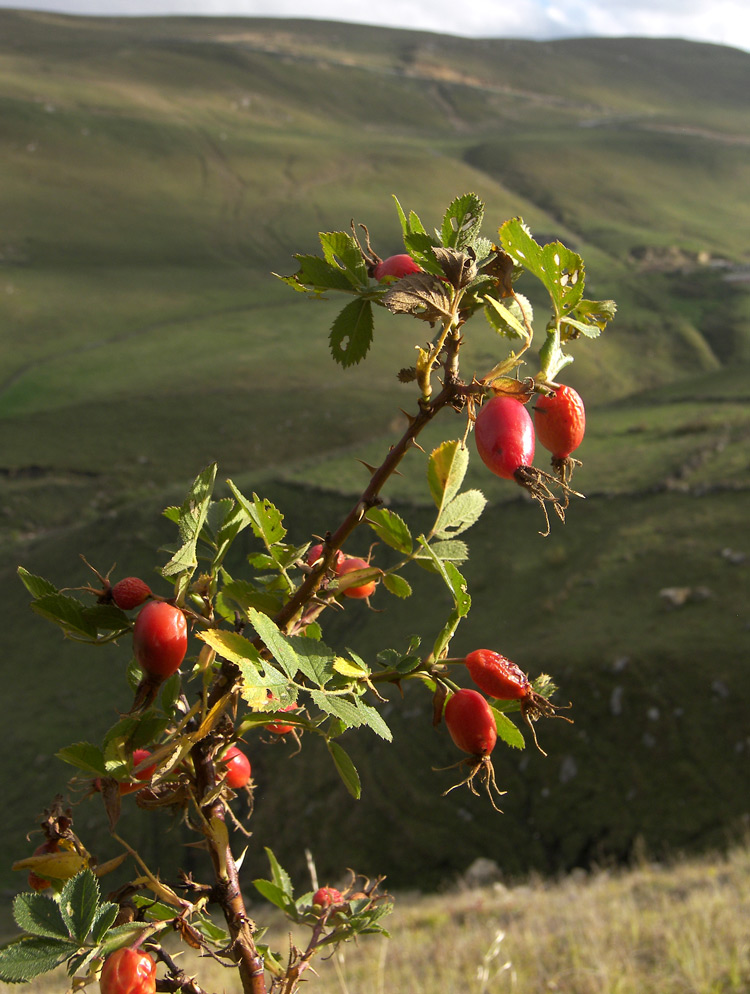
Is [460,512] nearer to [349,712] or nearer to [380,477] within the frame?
[380,477]

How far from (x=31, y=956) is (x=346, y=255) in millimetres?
917

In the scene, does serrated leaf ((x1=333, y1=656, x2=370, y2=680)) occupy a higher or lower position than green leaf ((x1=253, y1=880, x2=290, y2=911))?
higher

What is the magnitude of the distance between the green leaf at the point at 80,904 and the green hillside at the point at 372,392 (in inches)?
253

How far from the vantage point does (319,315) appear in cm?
3219

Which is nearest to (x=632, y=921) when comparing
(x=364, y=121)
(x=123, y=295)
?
(x=123, y=295)

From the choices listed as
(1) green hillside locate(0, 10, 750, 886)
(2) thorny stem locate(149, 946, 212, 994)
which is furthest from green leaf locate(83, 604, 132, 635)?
(1) green hillside locate(0, 10, 750, 886)

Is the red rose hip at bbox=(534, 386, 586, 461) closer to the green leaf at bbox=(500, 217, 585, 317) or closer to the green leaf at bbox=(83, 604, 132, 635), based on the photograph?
the green leaf at bbox=(500, 217, 585, 317)

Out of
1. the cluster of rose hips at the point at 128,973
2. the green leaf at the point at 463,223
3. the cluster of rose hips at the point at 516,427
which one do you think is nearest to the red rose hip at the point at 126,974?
the cluster of rose hips at the point at 128,973

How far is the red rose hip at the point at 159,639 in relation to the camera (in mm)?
983

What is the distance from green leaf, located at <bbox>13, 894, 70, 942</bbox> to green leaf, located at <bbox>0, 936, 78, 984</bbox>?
10mm

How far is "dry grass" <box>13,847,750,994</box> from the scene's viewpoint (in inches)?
121

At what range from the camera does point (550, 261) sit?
0.99 metres

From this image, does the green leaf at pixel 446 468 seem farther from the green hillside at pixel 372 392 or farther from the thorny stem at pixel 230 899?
the green hillside at pixel 372 392

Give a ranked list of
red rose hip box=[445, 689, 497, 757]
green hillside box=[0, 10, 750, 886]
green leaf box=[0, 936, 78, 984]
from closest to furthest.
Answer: green leaf box=[0, 936, 78, 984] < red rose hip box=[445, 689, 497, 757] < green hillside box=[0, 10, 750, 886]
